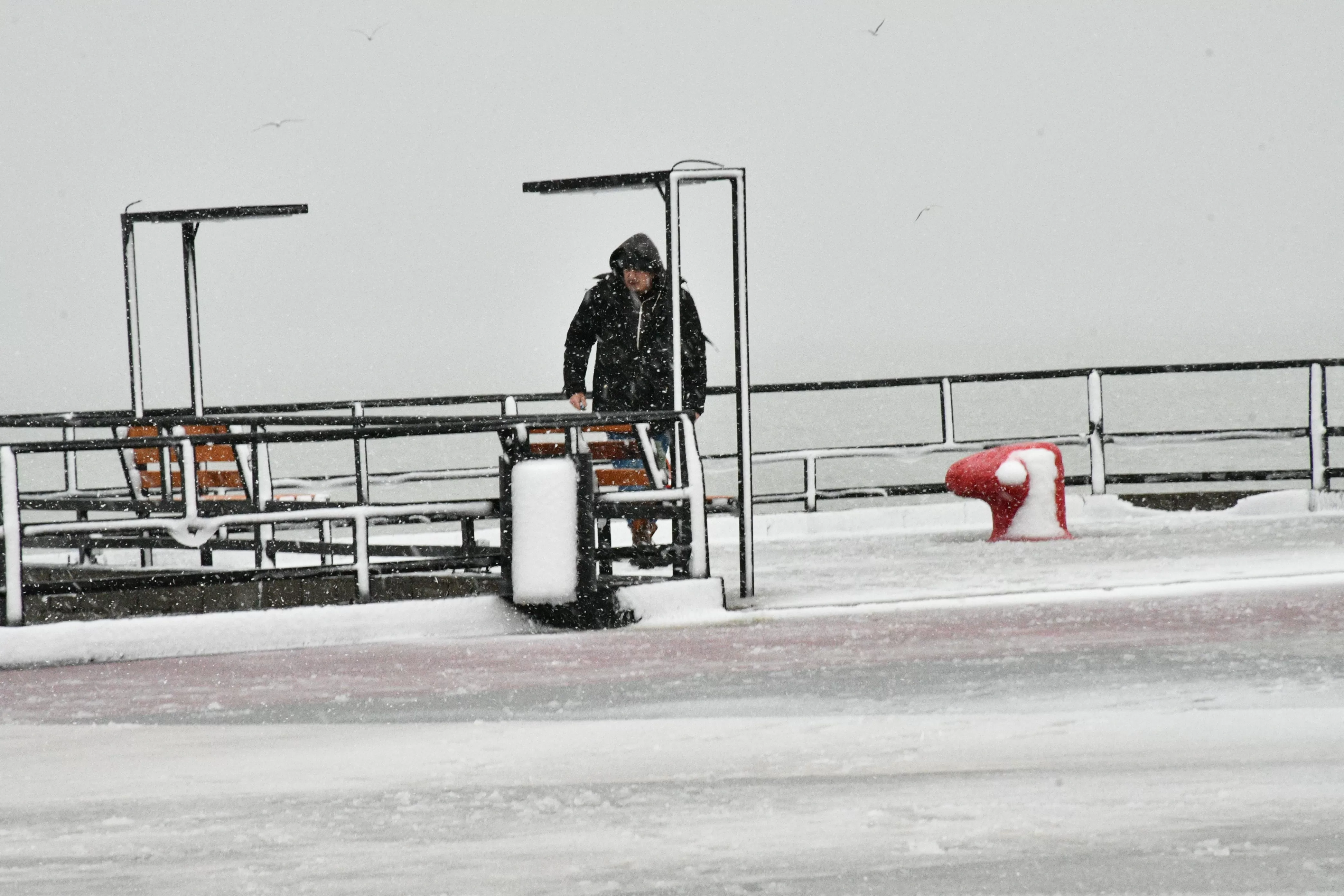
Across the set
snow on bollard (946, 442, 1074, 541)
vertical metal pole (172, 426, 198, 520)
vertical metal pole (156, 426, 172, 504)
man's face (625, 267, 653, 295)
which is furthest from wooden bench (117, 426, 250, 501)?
snow on bollard (946, 442, 1074, 541)

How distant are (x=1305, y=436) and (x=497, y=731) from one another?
10613 mm

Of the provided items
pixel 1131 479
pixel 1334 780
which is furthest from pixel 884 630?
pixel 1131 479

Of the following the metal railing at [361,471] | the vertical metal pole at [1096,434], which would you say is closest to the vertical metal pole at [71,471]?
the metal railing at [361,471]

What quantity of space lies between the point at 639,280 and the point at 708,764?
5.75 m

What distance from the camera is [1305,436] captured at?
15633 mm

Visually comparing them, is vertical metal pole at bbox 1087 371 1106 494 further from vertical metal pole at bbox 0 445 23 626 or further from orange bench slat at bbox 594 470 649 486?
vertical metal pole at bbox 0 445 23 626

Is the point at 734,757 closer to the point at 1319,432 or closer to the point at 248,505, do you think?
the point at 248,505

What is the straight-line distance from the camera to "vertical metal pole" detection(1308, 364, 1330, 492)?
15547mm

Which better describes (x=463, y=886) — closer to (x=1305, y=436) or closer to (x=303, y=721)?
(x=303, y=721)

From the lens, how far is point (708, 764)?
232 inches

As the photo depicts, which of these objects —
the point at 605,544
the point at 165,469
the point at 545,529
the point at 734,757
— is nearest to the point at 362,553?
the point at 545,529

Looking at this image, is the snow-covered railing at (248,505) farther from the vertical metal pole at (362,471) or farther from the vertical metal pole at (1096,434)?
the vertical metal pole at (1096,434)

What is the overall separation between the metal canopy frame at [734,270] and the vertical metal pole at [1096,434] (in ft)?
18.8

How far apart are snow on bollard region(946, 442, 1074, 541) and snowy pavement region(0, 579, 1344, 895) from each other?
4.69 meters
